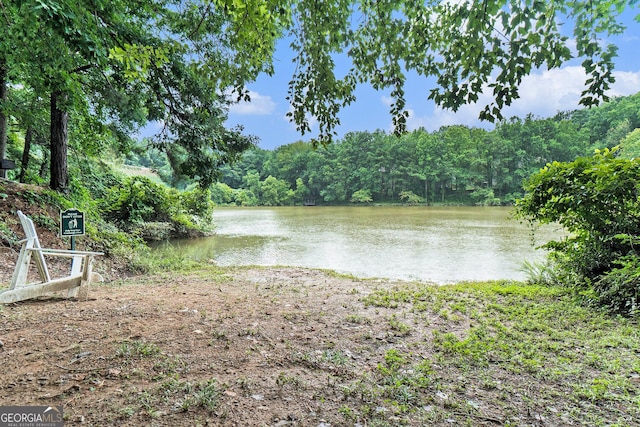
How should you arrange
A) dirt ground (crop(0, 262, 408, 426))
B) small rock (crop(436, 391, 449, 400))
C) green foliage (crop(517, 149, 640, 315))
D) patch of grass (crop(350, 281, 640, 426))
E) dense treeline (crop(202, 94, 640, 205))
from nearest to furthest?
dirt ground (crop(0, 262, 408, 426)) < patch of grass (crop(350, 281, 640, 426)) < small rock (crop(436, 391, 449, 400)) < green foliage (crop(517, 149, 640, 315)) < dense treeline (crop(202, 94, 640, 205))

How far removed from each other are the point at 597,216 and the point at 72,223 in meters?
6.31

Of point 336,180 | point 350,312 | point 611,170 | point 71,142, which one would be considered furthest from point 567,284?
point 336,180

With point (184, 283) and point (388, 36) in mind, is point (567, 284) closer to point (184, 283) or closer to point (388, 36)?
point (388, 36)

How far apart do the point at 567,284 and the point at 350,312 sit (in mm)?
3388

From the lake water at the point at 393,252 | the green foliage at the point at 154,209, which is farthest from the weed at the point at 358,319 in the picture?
the green foliage at the point at 154,209

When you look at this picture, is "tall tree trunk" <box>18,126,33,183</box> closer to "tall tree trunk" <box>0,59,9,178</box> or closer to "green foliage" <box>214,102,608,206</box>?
"tall tree trunk" <box>0,59,9,178</box>

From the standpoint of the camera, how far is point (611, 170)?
3.61 metres

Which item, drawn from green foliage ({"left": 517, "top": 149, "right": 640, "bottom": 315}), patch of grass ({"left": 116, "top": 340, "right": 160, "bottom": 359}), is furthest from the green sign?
green foliage ({"left": 517, "top": 149, "right": 640, "bottom": 315})

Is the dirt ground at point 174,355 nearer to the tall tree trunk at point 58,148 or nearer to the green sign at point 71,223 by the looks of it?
the green sign at point 71,223

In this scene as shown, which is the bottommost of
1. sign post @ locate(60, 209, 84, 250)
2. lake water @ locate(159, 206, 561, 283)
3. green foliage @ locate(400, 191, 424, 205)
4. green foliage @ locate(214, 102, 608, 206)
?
lake water @ locate(159, 206, 561, 283)

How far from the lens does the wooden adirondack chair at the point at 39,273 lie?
9.75 ft

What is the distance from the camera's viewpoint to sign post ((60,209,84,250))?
4.08 m

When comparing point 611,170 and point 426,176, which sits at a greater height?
point 426,176

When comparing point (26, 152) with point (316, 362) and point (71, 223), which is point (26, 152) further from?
point (316, 362)
